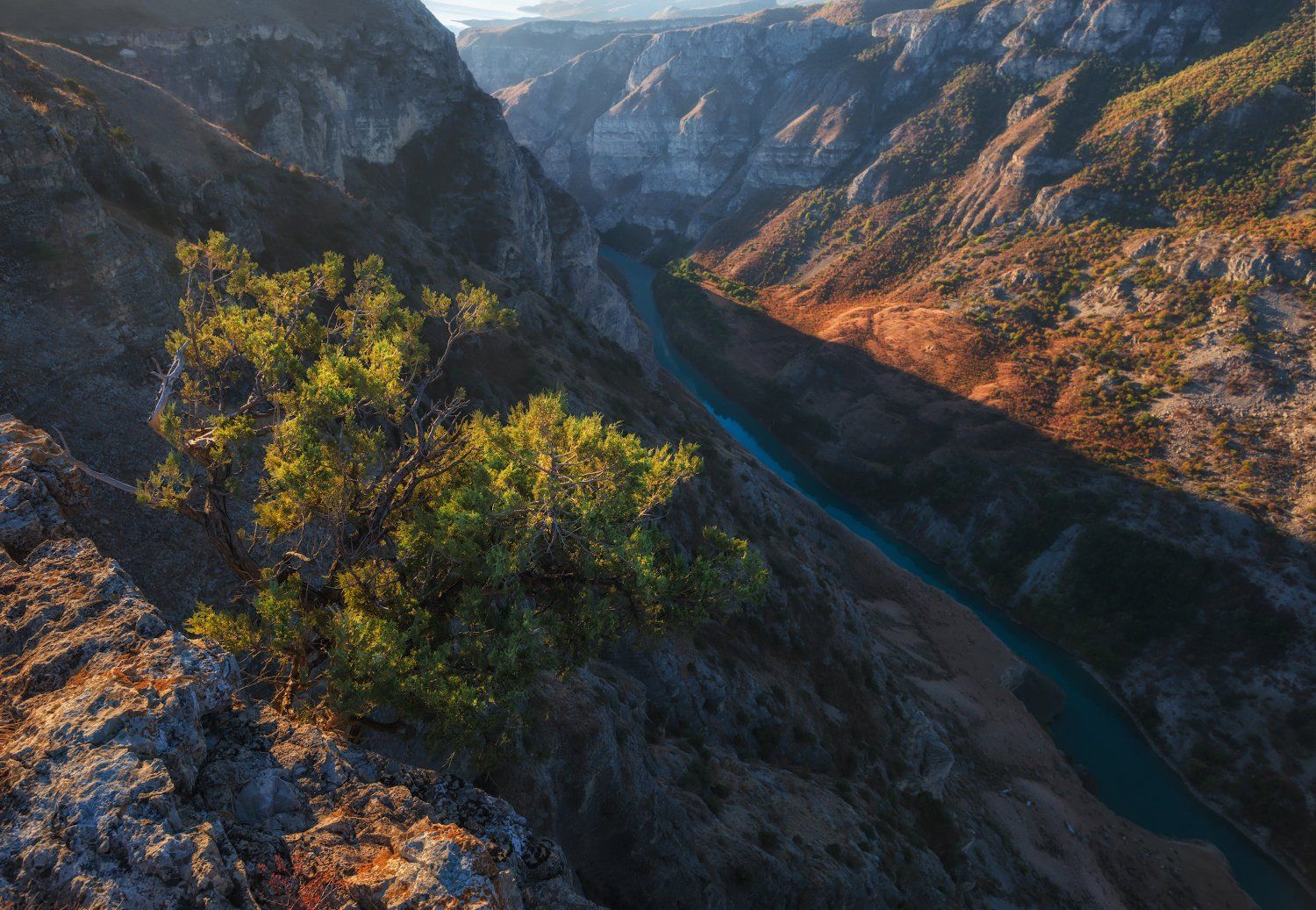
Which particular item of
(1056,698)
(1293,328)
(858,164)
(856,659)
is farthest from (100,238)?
(858,164)

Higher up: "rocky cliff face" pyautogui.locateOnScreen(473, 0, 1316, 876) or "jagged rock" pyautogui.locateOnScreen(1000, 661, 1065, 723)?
"rocky cliff face" pyautogui.locateOnScreen(473, 0, 1316, 876)

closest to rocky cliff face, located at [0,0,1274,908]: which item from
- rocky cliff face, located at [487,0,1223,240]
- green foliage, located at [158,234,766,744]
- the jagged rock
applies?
the jagged rock

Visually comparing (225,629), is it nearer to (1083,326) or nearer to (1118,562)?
(1118,562)

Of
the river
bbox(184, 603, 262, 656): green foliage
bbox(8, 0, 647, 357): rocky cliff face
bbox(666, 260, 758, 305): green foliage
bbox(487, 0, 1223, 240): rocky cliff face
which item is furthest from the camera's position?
bbox(666, 260, 758, 305): green foliage

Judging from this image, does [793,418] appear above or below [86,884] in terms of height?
above

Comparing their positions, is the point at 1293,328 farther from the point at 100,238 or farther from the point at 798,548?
the point at 100,238

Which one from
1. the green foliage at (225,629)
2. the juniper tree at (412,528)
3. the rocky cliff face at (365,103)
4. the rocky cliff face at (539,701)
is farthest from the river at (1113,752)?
the green foliage at (225,629)

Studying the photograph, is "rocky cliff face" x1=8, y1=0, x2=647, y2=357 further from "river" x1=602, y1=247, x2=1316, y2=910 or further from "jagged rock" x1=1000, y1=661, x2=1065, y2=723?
"jagged rock" x1=1000, y1=661, x2=1065, y2=723
